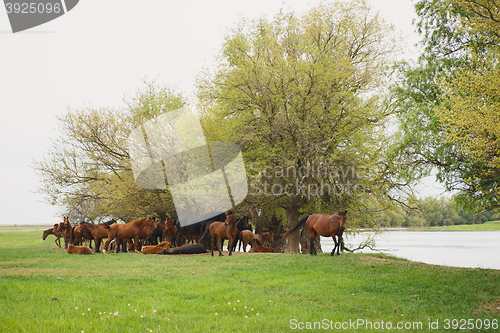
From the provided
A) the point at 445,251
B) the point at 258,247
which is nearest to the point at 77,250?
the point at 258,247

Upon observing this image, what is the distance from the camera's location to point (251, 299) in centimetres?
880

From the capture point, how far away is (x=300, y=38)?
2389 centimetres

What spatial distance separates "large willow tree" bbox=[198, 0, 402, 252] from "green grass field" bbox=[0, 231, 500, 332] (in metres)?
7.76

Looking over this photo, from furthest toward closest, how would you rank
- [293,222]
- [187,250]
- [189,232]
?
[189,232] → [293,222] → [187,250]

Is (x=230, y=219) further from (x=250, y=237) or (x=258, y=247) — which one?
(x=258, y=247)

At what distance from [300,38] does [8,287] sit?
2047 cm

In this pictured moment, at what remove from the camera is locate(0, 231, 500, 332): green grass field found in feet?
22.3

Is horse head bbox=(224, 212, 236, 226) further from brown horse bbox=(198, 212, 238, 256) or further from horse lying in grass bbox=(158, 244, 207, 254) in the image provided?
horse lying in grass bbox=(158, 244, 207, 254)

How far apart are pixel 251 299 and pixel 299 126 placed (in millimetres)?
12744

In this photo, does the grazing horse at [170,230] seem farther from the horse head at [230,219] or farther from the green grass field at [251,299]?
the green grass field at [251,299]

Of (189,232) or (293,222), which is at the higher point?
(293,222)

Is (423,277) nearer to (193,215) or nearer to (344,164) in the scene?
(344,164)

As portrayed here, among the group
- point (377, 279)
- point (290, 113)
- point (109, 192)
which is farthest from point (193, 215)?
point (377, 279)

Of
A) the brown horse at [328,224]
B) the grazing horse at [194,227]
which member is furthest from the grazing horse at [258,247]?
the brown horse at [328,224]
